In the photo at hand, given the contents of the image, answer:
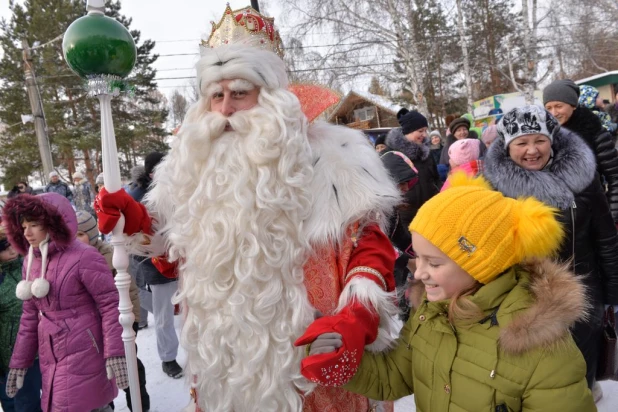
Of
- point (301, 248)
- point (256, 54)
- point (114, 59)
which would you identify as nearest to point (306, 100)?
point (256, 54)

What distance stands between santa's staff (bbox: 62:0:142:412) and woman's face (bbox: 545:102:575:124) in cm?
273

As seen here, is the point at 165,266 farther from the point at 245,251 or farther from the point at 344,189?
the point at 344,189

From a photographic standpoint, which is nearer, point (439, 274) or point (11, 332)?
point (439, 274)

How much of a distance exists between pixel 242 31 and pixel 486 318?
148 centimetres

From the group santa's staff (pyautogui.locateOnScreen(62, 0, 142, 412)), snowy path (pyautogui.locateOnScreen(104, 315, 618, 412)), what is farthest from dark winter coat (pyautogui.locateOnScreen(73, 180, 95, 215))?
santa's staff (pyautogui.locateOnScreen(62, 0, 142, 412))

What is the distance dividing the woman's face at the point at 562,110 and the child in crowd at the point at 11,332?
12.7ft

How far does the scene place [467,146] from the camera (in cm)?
416

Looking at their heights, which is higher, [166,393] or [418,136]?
[418,136]

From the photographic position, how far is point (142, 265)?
3947 mm

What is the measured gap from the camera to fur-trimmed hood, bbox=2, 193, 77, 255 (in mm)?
2580

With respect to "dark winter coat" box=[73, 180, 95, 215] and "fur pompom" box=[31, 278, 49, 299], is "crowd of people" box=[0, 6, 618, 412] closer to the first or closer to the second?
"fur pompom" box=[31, 278, 49, 299]

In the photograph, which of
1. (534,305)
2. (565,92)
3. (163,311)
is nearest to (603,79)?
(565,92)

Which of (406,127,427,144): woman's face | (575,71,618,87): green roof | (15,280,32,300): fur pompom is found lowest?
(15,280,32,300): fur pompom

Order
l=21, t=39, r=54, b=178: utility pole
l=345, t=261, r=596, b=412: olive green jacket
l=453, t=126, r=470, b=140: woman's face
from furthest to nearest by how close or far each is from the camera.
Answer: l=21, t=39, r=54, b=178: utility pole → l=453, t=126, r=470, b=140: woman's face → l=345, t=261, r=596, b=412: olive green jacket
